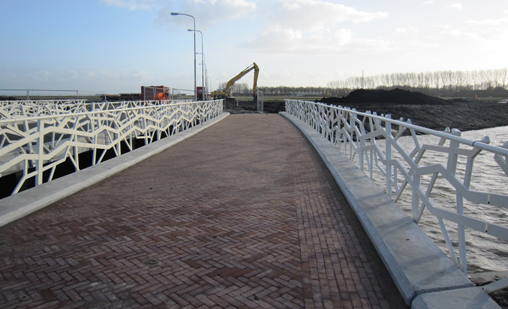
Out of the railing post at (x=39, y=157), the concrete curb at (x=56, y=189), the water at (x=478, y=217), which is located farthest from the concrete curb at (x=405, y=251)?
the railing post at (x=39, y=157)

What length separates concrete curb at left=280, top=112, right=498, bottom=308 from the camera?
2787mm

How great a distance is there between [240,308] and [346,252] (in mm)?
1325

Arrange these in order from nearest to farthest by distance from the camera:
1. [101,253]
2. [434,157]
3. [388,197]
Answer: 1. [101,253]
2. [388,197]
3. [434,157]

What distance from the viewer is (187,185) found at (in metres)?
6.22

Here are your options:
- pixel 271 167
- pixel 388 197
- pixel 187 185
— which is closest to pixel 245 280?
pixel 388 197

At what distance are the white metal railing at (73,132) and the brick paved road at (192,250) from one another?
3.11 ft

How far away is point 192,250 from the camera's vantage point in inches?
143

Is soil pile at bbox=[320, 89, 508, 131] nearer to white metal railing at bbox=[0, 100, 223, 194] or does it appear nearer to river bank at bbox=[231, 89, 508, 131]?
river bank at bbox=[231, 89, 508, 131]

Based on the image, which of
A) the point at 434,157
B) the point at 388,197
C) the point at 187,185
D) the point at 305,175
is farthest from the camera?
the point at 434,157

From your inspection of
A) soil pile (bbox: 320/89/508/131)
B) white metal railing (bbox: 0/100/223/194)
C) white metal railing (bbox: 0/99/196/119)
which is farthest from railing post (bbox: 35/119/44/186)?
soil pile (bbox: 320/89/508/131)

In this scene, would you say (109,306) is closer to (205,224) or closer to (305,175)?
(205,224)

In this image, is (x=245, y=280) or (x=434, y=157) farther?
(x=434, y=157)

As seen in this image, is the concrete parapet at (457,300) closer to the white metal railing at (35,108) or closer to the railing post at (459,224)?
the railing post at (459,224)

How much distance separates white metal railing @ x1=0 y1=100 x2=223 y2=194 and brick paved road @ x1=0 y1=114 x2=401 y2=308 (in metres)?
0.95
